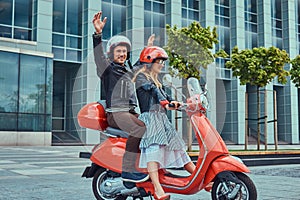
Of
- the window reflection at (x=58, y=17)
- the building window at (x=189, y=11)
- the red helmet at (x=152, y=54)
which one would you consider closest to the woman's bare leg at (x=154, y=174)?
the red helmet at (x=152, y=54)

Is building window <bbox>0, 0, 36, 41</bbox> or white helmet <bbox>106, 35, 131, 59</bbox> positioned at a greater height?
building window <bbox>0, 0, 36, 41</bbox>

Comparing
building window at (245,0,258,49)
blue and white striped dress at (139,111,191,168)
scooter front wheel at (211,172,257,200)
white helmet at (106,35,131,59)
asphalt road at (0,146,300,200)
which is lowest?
asphalt road at (0,146,300,200)

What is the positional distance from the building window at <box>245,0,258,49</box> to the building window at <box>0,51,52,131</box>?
16033 millimetres

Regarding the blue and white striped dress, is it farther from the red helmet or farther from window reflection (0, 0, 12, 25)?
window reflection (0, 0, 12, 25)

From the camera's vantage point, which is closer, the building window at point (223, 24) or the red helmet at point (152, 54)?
the red helmet at point (152, 54)

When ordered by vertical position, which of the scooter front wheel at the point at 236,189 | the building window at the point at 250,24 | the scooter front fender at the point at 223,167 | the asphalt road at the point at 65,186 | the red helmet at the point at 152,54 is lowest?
the asphalt road at the point at 65,186

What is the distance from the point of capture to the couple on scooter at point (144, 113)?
416 cm

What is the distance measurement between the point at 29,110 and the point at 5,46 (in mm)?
3652

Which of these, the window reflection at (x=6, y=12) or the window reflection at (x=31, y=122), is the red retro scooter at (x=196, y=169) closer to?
the window reflection at (x=31, y=122)

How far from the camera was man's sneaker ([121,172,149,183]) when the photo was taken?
167 inches

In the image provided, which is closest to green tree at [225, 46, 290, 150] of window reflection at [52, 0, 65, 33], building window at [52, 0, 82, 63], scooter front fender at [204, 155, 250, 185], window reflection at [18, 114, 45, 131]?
scooter front fender at [204, 155, 250, 185]

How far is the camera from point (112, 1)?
24.3 m

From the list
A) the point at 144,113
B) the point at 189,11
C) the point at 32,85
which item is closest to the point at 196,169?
the point at 144,113

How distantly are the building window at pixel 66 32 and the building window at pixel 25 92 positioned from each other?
135 cm
